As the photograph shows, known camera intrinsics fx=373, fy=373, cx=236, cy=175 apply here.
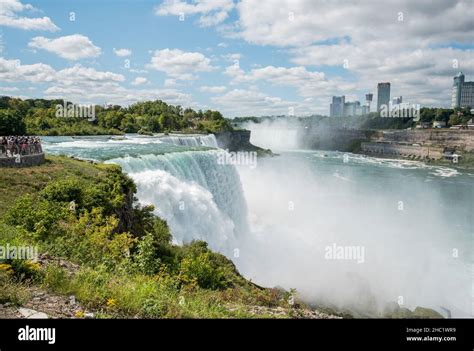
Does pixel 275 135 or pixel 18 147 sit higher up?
pixel 275 135

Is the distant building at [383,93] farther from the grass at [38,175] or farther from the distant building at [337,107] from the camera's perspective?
the grass at [38,175]

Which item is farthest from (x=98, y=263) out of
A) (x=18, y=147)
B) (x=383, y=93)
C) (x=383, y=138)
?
(x=383, y=93)

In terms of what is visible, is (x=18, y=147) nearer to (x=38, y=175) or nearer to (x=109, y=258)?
(x=38, y=175)

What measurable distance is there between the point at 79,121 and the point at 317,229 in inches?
1526

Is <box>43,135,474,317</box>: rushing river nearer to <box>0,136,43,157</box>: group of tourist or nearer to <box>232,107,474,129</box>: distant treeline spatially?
<box>0,136,43,157</box>: group of tourist

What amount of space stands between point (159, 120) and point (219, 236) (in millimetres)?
50748

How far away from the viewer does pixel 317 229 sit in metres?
34.7

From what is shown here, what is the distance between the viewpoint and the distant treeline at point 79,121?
34.8 meters

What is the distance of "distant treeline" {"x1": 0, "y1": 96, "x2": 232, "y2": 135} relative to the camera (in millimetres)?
34781

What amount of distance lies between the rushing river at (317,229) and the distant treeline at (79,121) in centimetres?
391

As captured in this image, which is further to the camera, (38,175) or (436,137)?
(436,137)

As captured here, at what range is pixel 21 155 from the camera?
52.1ft

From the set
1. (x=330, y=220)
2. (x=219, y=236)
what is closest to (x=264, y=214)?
(x=330, y=220)

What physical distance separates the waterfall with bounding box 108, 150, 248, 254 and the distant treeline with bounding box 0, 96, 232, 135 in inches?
508
